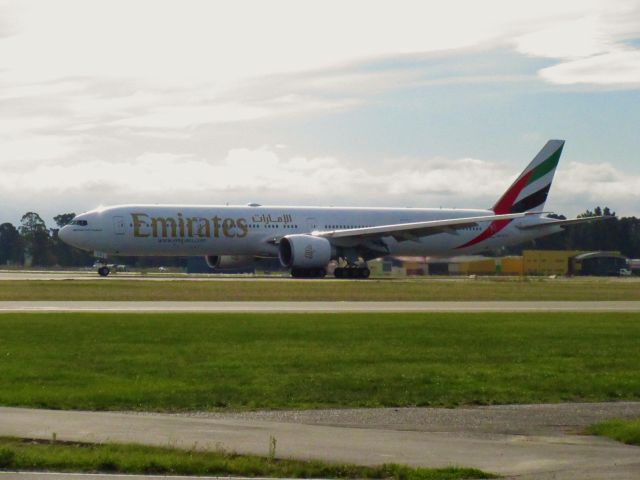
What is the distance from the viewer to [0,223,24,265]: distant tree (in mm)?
175250

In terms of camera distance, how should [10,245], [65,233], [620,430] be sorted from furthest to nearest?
[10,245] < [65,233] < [620,430]

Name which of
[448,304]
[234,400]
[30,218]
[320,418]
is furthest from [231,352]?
[30,218]

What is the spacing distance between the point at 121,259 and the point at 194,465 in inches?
4948

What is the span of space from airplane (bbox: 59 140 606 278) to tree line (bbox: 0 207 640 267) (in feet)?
200

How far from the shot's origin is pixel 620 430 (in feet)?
40.5

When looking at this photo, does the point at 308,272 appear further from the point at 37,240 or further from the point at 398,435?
the point at 37,240

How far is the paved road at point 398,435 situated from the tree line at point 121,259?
115m

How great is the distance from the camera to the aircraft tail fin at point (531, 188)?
2921 inches

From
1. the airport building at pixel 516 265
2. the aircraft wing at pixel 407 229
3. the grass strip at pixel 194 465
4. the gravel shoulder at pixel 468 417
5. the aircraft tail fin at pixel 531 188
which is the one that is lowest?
the airport building at pixel 516 265

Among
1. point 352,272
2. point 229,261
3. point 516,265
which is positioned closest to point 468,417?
point 352,272

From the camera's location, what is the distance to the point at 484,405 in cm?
1484

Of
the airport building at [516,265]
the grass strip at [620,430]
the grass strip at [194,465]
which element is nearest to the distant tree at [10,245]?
the airport building at [516,265]

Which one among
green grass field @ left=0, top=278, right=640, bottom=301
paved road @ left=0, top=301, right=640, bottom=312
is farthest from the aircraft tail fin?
paved road @ left=0, top=301, right=640, bottom=312

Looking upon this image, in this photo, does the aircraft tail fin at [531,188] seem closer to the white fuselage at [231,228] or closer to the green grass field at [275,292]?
the white fuselage at [231,228]
